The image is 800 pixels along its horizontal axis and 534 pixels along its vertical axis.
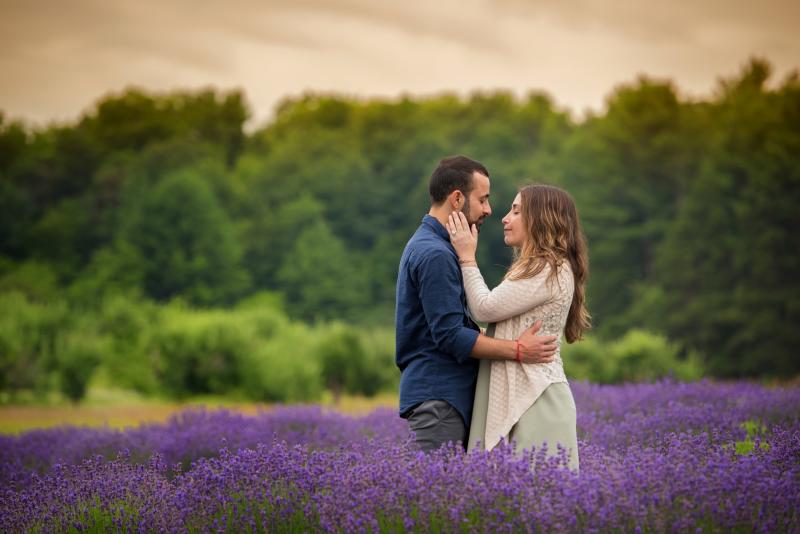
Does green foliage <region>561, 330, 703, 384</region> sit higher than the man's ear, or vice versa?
the man's ear

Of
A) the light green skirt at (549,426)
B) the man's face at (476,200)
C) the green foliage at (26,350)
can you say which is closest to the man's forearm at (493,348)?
the light green skirt at (549,426)

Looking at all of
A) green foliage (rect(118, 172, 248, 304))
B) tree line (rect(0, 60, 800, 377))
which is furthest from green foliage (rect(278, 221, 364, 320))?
green foliage (rect(118, 172, 248, 304))

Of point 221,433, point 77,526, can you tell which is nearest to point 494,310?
point 77,526

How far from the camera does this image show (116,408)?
67.2 feet

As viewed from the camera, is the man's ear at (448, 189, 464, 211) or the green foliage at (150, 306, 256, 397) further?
the green foliage at (150, 306, 256, 397)

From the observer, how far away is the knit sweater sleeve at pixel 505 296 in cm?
553

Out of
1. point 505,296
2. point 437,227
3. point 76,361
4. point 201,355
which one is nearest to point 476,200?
point 437,227

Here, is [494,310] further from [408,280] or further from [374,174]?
[374,174]

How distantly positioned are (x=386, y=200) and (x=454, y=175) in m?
50.4

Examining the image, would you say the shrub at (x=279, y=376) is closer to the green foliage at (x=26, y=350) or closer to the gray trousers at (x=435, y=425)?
the green foliage at (x=26, y=350)

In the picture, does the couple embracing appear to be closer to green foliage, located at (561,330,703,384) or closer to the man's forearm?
the man's forearm

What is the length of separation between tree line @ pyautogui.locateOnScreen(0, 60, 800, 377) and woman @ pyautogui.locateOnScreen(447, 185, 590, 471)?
3193cm

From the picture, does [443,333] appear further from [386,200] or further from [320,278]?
[386,200]

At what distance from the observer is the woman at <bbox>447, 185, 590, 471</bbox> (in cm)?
554
